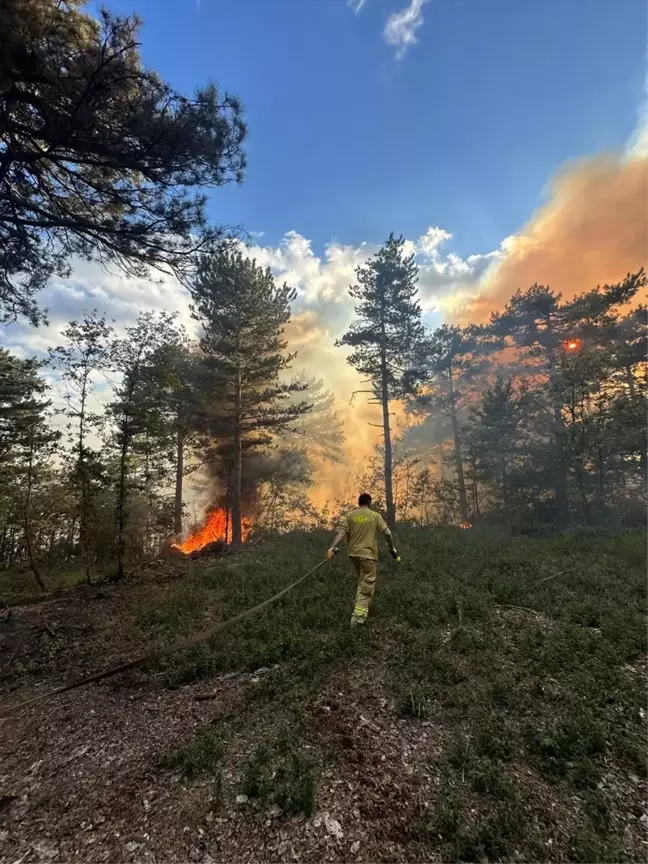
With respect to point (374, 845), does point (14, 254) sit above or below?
above

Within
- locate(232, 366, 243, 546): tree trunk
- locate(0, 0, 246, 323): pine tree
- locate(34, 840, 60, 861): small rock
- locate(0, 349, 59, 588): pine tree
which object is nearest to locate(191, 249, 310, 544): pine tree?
locate(232, 366, 243, 546): tree trunk

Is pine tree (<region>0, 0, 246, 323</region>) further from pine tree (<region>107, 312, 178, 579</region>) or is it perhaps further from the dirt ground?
the dirt ground

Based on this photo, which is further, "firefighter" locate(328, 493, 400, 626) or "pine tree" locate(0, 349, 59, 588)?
"pine tree" locate(0, 349, 59, 588)

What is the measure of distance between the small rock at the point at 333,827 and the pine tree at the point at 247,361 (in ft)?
59.9

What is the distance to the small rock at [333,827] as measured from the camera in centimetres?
322

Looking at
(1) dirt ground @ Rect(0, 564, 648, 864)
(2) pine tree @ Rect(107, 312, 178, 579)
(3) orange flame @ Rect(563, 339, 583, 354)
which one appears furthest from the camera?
(3) orange flame @ Rect(563, 339, 583, 354)

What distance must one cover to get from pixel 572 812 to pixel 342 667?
10.8 ft

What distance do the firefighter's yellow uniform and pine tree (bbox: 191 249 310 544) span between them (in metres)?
14.0

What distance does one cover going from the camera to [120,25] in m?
6.80

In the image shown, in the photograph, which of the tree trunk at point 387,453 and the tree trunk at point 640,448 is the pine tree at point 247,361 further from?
the tree trunk at point 640,448

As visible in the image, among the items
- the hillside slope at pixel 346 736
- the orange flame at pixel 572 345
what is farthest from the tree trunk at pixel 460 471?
the hillside slope at pixel 346 736

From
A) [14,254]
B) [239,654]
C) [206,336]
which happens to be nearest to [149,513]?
[206,336]

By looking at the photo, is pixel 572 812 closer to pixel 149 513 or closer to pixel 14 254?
pixel 14 254

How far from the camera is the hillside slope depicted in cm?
321
